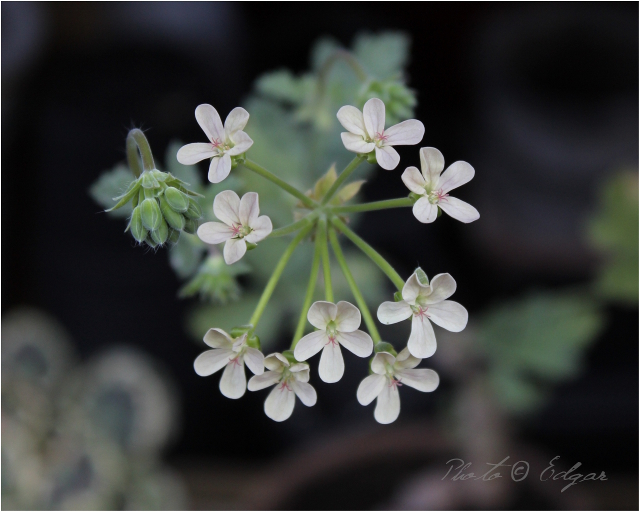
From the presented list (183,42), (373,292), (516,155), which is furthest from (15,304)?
(516,155)

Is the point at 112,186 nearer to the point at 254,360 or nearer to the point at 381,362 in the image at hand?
the point at 254,360

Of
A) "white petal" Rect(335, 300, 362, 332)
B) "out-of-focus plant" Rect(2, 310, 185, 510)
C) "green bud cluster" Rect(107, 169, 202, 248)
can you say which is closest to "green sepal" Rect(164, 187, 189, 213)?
"green bud cluster" Rect(107, 169, 202, 248)

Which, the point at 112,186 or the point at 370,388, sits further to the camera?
the point at 112,186

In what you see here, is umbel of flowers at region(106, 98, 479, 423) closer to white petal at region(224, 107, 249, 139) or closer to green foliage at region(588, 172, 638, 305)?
white petal at region(224, 107, 249, 139)

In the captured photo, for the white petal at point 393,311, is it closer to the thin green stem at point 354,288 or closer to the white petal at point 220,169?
the thin green stem at point 354,288

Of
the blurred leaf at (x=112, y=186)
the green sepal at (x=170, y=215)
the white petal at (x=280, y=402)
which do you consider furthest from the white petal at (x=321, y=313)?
the blurred leaf at (x=112, y=186)

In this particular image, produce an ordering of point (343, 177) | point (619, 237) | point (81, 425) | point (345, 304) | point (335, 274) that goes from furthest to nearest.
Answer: point (81, 425) → point (619, 237) → point (335, 274) → point (343, 177) → point (345, 304)

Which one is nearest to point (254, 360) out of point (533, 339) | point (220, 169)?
point (220, 169)
